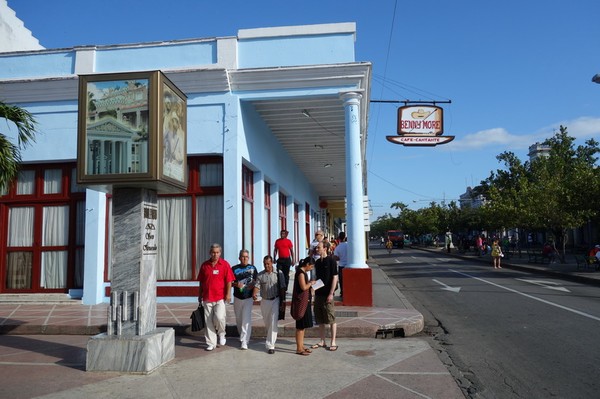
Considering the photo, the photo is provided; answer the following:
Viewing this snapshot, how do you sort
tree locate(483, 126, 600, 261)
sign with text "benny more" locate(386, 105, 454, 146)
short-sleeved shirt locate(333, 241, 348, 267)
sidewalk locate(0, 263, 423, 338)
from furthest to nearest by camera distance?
tree locate(483, 126, 600, 261) → sign with text "benny more" locate(386, 105, 454, 146) → short-sleeved shirt locate(333, 241, 348, 267) → sidewalk locate(0, 263, 423, 338)

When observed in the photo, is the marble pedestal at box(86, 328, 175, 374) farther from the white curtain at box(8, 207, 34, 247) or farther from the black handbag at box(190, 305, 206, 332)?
the white curtain at box(8, 207, 34, 247)

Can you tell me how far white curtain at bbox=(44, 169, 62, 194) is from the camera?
1269 centimetres

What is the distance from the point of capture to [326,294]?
7.66 metres

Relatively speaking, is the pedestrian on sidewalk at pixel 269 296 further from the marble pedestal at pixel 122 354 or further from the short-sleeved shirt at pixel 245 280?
the marble pedestal at pixel 122 354

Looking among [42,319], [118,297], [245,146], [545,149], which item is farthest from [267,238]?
[545,149]

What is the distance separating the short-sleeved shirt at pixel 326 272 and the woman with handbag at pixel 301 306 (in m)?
0.24

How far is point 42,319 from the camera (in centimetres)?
978

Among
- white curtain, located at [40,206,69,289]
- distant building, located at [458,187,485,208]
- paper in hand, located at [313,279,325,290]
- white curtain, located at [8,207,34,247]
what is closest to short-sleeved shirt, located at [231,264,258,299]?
paper in hand, located at [313,279,325,290]

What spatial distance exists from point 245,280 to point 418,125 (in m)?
11.6

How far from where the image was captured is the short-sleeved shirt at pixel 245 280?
25.7ft

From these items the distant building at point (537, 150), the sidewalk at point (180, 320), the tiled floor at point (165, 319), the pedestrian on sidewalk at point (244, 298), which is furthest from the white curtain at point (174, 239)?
the distant building at point (537, 150)

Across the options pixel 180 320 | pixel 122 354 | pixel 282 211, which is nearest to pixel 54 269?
pixel 180 320

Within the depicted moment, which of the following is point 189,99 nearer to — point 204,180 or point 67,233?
point 204,180

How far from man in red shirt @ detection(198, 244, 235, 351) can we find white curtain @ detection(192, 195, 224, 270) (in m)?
4.02
